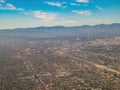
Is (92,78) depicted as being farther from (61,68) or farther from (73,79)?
(61,68)

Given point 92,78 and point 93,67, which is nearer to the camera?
point 92,78

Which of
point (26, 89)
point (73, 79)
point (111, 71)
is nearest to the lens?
point (26, 89)

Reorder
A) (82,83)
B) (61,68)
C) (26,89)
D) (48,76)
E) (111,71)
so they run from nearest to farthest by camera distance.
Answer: (26,89), (82,83), (48,76), (111,71), (61,68)

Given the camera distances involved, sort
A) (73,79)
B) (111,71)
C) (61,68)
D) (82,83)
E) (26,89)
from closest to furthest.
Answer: (26,89)
(82,83)
(73,79)
(111,71)
(61,68)

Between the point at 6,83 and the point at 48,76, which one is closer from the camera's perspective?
the point at 6,83

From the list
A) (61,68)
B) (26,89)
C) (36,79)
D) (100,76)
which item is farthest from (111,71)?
(26,89)

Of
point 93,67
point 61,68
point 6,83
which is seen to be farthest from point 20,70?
point 93,67

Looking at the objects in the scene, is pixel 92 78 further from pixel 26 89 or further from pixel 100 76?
pixel 26 89

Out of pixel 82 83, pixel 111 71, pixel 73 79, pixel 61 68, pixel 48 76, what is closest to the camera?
pixel 82 83
